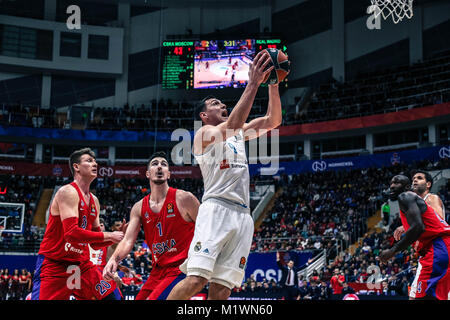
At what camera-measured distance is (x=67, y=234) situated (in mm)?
5664

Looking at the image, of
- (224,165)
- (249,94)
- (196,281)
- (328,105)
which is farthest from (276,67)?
(328,105)

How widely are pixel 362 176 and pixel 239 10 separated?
15130 mm

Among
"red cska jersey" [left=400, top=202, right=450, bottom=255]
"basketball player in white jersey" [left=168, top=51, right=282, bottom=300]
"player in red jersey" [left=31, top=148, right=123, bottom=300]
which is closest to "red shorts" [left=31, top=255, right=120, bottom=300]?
"player in red jersey" [left=31, top=148, right=123, bottom=300]

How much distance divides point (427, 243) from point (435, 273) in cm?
37

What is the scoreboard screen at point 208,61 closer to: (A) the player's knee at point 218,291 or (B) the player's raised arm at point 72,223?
(B) the player's raised arm at point 72,223

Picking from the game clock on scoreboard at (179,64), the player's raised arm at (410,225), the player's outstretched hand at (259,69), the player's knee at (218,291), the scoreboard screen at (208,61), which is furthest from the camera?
the game clock on scoreboard at (179,64)

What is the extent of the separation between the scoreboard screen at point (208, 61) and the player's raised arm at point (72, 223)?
82.7 ft

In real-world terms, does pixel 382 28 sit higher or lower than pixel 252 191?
higher

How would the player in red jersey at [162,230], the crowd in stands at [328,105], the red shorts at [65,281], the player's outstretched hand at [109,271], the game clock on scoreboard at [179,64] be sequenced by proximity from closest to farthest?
1. the player's outstretched hand at [109,271]
2. the player in red jersey at [162,230]
3. the red shorts at [65,281]
4. the crowd in stands at [328,105]
5. the game clock on scoreboard at [179,64]

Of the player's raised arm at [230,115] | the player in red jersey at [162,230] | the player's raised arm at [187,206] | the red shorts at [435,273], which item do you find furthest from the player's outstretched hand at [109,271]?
the red shorts at [435,273]

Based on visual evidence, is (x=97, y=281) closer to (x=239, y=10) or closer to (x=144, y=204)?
(x=144, y=204)

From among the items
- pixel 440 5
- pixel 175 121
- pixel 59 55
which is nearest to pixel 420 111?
pixel 440 5

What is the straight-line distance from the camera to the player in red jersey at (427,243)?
5.71 meters

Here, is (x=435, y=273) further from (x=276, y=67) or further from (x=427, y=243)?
(x=276, y=67)
